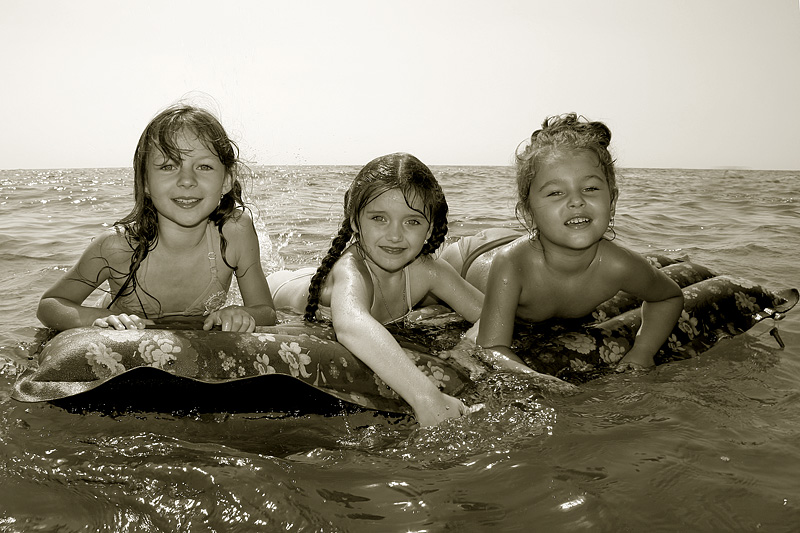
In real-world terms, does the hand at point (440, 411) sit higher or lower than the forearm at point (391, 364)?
lower

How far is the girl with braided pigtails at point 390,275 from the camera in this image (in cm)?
282

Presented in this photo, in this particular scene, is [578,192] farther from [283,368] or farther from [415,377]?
[283,368]

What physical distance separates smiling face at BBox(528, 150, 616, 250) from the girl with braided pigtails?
609 mm

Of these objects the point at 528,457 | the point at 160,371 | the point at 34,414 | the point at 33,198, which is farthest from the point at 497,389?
the point at 33,198

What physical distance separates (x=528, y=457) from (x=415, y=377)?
61 centimetres

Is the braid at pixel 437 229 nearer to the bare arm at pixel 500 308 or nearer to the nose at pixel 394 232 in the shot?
the nose at pixel 394 232

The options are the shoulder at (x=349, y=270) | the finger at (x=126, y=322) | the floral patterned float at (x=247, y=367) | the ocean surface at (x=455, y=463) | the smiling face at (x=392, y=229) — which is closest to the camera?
the ocean surface at (x=455, y=463)

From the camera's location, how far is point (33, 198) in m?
14.1

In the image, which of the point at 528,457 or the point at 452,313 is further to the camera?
the point at 452,313

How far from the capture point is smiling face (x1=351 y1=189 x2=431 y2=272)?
11.5 ft

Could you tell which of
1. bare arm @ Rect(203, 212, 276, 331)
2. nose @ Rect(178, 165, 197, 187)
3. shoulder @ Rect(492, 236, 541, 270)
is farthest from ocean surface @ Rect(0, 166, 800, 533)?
nose @ Rect(178, 165, 197, 187)

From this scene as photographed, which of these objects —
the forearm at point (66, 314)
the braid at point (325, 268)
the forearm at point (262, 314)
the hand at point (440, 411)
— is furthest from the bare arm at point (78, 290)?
the hand at point (440, 411)

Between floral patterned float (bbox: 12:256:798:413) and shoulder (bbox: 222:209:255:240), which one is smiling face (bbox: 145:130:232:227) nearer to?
shoulder (bbox: 222:209:255:240)

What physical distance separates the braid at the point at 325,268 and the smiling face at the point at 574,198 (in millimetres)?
1129
